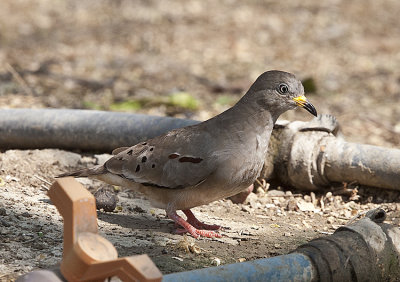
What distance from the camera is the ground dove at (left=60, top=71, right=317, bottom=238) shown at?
4.18 metres

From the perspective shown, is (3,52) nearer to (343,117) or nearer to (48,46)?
(48,46)

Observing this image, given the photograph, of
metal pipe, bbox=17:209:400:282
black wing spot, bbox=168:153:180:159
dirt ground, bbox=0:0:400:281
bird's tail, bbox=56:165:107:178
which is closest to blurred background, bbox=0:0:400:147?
dirt ground, bbox=0:0:400:281

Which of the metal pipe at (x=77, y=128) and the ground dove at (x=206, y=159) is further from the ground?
the ground dove at (x=206, y=159)

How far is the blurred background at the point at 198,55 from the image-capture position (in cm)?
764

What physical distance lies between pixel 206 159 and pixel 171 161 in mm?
232

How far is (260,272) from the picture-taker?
314 centimetres

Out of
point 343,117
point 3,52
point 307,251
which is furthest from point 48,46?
point 307,251

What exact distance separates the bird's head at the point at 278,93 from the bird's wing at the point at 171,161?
0.41 m

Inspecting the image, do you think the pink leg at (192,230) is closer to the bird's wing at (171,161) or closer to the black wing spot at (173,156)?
the bird's wing at (171,161)

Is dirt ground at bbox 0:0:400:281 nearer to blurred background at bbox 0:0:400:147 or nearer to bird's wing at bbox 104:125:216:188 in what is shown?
blurred background at bbox 0:0:400:147

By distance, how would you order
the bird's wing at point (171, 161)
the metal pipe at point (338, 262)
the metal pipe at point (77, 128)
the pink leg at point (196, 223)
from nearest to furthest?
the metal pipe at point (338, 262)
the bird's wing at point (171, 161)
the pink leg at point (196, 223)
the metal pipe at point (77, 128)

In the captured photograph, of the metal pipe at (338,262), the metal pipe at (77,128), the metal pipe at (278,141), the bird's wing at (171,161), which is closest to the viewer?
the metal pipe at (338,262)

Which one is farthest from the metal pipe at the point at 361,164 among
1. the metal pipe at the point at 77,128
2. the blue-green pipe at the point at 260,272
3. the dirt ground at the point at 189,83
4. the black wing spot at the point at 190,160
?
the blue-green pipe at the point at 260,272

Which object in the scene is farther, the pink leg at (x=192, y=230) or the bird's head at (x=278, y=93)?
the bird's head at (x=278, y=93)
